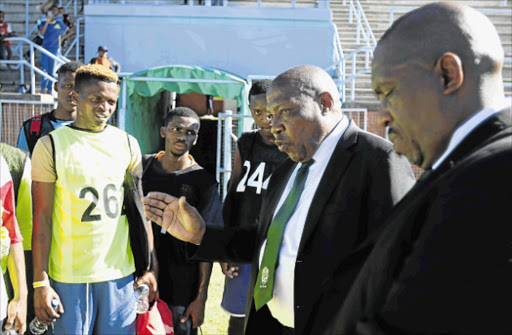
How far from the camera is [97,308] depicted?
3.93m

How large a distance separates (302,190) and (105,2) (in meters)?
14.9

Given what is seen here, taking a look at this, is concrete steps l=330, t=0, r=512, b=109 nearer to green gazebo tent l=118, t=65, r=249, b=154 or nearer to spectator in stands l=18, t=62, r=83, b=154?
green gazebo tent l=118, t=65, r=249, b=154

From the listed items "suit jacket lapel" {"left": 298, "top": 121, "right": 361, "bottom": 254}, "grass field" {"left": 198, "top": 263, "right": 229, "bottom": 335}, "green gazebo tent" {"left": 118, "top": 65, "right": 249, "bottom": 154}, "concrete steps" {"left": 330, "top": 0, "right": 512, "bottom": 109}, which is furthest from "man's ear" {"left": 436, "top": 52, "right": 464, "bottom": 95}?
"concrete steps" {"left": 330, "top": 0, "right": 512, "bottom": 109}

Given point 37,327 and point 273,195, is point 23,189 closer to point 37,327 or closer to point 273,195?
point 37,327

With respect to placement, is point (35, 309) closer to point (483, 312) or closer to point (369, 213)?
point (369, 213)

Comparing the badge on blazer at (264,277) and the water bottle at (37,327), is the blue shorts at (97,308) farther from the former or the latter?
the badge on blazer at (264,277)

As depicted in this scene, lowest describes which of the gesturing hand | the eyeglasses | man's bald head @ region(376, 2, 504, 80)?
the gesturing hand

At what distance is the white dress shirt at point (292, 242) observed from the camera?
Result: 2.66 m

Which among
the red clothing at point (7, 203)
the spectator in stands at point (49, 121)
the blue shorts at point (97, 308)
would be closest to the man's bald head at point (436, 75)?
the red clothing at point (7, 203)

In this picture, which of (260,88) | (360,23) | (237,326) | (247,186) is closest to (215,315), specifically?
(237,326)

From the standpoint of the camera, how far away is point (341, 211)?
257 cm

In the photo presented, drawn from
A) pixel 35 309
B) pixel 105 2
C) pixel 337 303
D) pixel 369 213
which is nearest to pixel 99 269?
pixel 35 309

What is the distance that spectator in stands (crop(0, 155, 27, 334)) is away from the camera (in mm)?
3408

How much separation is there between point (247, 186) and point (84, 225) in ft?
4.13
